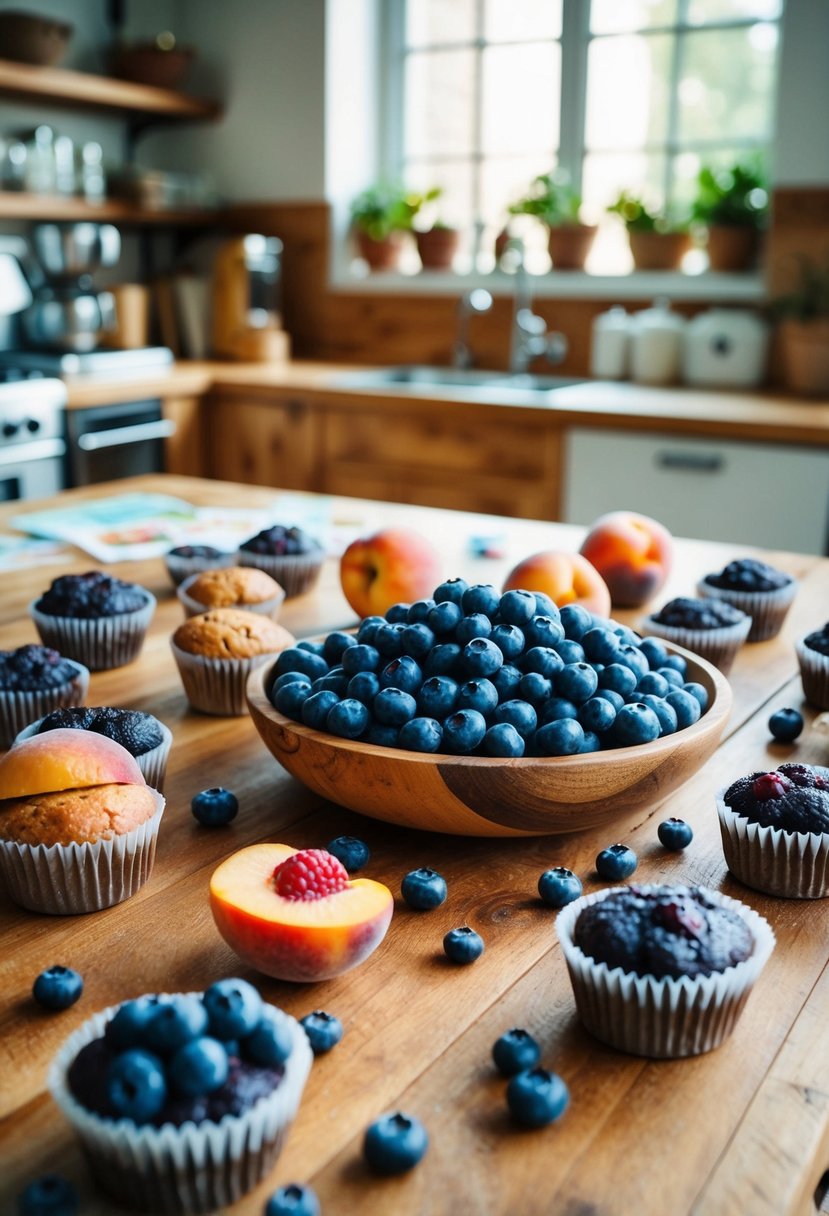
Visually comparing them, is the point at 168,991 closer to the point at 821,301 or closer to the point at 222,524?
the point at 222,524

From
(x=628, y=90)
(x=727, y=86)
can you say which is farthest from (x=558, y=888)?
(x=628, y=90)

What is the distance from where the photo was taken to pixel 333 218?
14.3ft

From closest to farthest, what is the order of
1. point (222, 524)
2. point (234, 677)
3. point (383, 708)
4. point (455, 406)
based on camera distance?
point (383, 708), point (234, 677), point (222, 524), point (455, 406)

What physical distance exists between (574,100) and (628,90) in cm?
19

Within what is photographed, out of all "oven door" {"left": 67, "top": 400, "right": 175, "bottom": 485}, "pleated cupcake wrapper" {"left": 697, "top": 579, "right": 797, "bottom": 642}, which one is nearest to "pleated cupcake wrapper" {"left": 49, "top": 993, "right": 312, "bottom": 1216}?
"pleated cupcake wrapper" {"left": 697, "top": 579, "right": 797, "bottom": 642}

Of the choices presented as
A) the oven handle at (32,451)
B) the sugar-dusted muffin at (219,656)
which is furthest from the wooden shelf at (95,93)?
the sugar-dusted muffin at (219,656)

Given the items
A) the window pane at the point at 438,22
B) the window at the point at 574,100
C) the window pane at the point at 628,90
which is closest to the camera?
the window at the point at 574,100

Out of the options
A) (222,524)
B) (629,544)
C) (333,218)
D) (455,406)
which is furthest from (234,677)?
(333,218)

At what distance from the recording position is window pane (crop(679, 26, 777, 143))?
3691 millimetres

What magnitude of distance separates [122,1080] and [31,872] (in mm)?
288

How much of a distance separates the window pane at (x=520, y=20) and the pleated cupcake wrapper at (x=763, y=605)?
3.16 metres

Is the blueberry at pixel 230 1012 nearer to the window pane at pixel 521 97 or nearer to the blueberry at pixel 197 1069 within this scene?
the blueberry at pixel 197 1069

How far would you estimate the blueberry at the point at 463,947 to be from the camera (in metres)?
0.80

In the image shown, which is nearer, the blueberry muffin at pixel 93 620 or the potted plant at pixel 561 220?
the blueberry muffin at pixel 93 620
